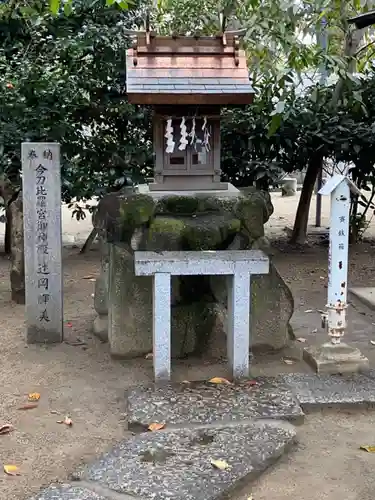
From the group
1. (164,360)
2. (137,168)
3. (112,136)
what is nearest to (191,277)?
(164,360)

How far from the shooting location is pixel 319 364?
15.6ft

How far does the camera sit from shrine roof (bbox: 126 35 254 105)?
505 cm

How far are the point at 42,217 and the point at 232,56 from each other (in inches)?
84.8

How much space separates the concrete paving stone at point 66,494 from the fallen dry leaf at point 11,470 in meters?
0.32

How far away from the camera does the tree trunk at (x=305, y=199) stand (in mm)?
9992

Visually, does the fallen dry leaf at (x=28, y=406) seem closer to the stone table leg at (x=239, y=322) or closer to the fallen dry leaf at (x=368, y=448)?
the stone table leg at (x=239, y=322)

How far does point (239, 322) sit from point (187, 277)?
90 cm

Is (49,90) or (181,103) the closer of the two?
(181,103)

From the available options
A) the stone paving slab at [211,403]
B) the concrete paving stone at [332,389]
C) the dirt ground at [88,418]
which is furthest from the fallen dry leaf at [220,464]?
the concrete paving stone at [332,389]

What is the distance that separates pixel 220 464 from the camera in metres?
3.34

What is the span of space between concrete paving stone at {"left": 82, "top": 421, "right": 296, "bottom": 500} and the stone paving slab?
0.12m

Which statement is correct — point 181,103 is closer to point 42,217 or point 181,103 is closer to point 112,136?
point 42,217

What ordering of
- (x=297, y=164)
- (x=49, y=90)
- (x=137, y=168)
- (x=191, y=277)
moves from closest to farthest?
(x=191, y=277)
(x=49, y=90)
(x=137, y=168)
(x=297, y=164)

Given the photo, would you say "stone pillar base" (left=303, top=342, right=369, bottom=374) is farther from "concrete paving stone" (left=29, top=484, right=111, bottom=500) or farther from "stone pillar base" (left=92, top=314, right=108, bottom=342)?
"concrete paving stone" (left=29, top=484, right=111, bottom=500)
